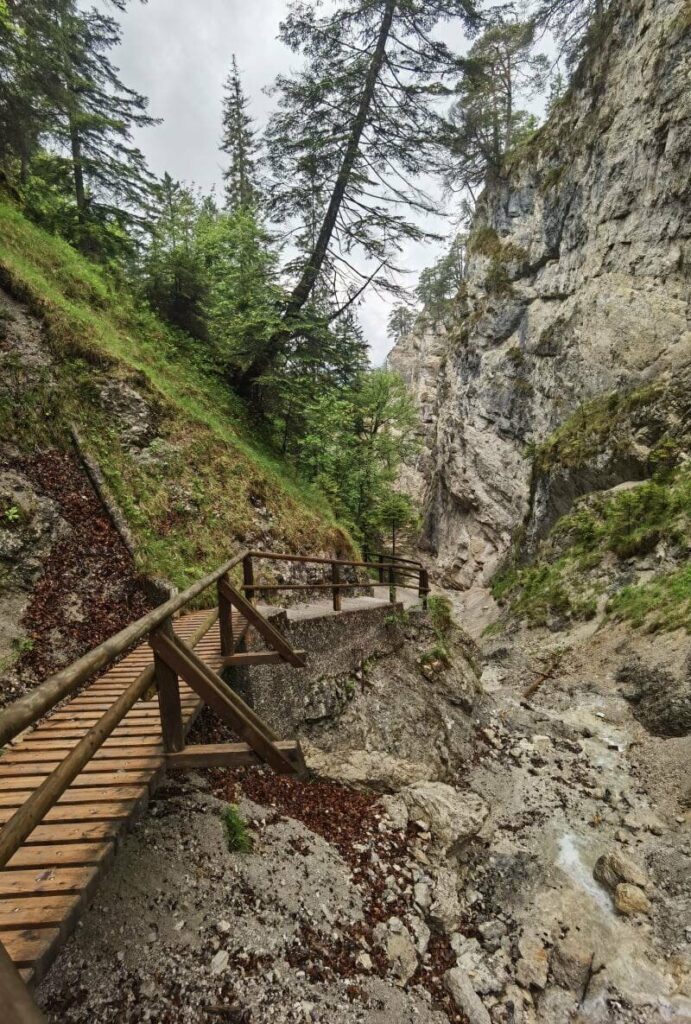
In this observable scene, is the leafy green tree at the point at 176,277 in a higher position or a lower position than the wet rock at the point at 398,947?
higher

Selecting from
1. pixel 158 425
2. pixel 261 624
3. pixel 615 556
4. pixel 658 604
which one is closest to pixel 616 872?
pixel 261 624

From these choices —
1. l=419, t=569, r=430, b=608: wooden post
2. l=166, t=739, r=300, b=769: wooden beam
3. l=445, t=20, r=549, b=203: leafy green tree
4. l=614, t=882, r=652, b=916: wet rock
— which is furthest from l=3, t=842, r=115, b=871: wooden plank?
l=445, t=20, r=549, b=203: leafy green tree

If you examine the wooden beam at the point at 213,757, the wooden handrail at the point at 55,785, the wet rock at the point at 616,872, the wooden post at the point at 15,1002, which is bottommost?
the wet rock at the point at 616,872

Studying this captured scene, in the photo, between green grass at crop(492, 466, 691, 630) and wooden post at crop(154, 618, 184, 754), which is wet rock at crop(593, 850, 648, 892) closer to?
green grass at crop(492, 466, 691, 630)

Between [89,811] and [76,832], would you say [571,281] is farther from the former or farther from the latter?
[76,832]

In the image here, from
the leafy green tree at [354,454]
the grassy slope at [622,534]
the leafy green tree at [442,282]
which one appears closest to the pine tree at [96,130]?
the leafy green tree at [354,454]

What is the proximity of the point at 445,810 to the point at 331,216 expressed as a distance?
16.5 metres

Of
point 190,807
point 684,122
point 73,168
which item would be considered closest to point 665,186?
point 684,122

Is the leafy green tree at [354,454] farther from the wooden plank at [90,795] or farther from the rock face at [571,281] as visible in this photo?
the wooden plank at [90,795]

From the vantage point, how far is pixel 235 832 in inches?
179

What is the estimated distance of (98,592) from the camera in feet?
22.5

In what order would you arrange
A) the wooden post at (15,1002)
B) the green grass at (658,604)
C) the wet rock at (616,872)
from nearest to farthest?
the wooden post at (15,1002) → the wet rock at (616,872) → the green grass at (658,604)

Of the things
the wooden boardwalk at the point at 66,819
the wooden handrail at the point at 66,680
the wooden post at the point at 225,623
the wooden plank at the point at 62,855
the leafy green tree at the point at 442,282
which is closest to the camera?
the wooden handrail at the point at 66,680

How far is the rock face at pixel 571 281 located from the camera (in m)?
17.6
